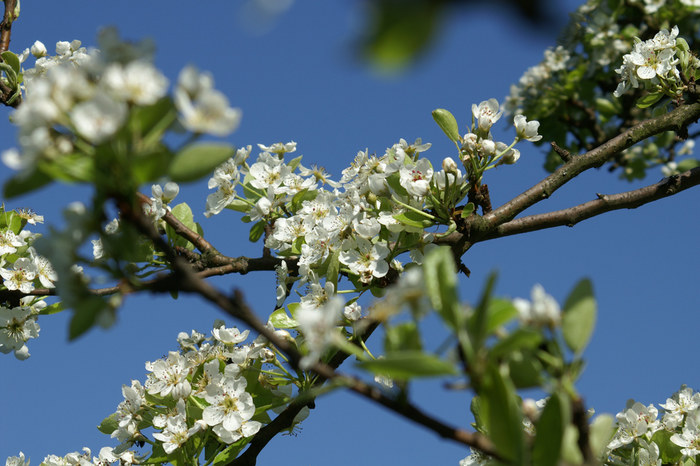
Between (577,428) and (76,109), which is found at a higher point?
(76,109)

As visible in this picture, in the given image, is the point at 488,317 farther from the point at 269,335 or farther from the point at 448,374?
the point at 269,335

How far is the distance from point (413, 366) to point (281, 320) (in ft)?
4.70

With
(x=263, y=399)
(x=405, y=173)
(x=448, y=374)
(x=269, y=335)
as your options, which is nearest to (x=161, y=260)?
(x=263, y=399)

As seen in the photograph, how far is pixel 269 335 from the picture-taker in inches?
35.7

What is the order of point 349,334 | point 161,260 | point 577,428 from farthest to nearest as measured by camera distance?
point 161,260
point 349,334
point 577,428

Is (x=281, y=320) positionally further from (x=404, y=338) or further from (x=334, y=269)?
(x=404, y=338)

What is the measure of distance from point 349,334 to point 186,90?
1.42 metres

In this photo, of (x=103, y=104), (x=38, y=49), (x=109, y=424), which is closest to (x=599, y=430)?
(x=103, y=104)

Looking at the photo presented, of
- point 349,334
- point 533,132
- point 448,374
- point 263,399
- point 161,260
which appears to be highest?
point 533,132

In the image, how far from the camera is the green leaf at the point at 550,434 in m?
0.94

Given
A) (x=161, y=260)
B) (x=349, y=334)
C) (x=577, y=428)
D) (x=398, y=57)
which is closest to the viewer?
(x=398, y=57)

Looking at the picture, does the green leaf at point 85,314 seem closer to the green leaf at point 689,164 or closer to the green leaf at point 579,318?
the green leaf at point 579,318

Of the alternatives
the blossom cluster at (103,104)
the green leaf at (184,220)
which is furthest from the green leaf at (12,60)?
the blossom cluster at (103,104)

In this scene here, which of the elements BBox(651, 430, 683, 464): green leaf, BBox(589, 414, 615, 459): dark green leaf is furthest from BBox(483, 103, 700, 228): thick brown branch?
BBox(589, 414, 615, 459): dark green leaf
